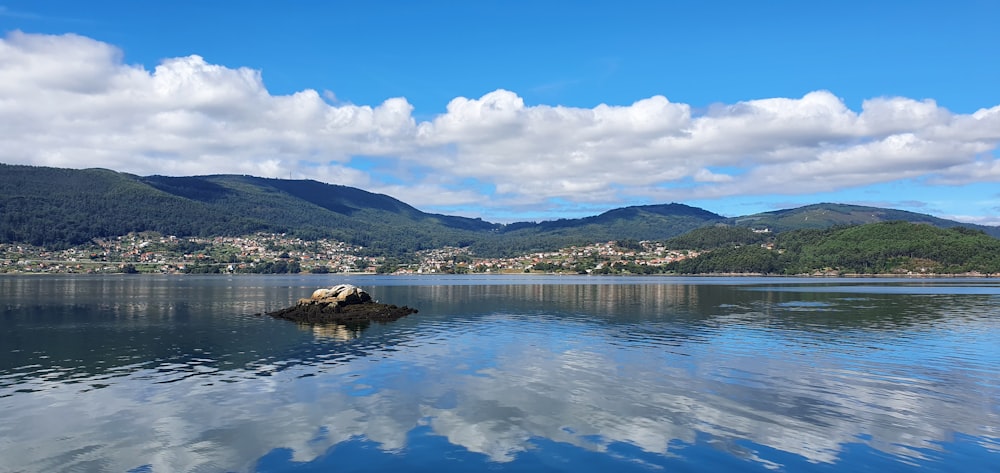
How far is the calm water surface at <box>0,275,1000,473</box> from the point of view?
20516 mm

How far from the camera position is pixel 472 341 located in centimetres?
5094

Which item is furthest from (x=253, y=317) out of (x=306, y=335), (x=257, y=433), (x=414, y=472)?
(x=414, y=472)

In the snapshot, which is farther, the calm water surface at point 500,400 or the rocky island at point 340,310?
the rocky island at point 340,310

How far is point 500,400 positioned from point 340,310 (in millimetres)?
49455

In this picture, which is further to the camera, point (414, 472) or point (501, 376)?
point (501, 376)

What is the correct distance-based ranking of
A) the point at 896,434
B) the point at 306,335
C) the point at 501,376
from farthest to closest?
the point at 306,335 → the point at 501,376 → the point at 896,434

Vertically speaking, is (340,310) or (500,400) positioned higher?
(340,310)

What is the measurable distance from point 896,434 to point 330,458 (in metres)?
20.8

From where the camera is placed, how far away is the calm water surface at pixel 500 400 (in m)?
20.5

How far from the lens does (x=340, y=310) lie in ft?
244

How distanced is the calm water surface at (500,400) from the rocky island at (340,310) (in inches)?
500

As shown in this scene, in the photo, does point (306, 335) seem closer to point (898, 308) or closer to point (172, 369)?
point (172, 369)

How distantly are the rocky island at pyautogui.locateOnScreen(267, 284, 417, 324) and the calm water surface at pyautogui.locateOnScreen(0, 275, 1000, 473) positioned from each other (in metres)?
12.7

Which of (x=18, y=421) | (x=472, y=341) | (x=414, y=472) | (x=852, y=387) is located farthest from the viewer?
(x=472, y=341)
